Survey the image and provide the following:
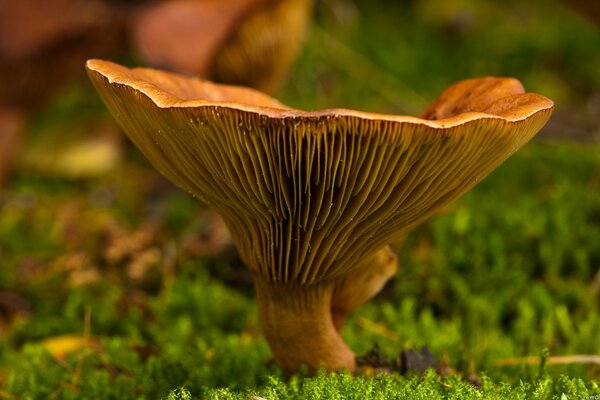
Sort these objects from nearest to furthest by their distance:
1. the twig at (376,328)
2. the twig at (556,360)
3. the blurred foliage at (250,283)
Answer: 1. the blurred foliage at (250,283)
2. the twig at (556,360)
3. the twig at (376,328)

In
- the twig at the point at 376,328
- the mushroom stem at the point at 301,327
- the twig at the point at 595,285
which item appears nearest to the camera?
the mushroom stem at the point at 301,327

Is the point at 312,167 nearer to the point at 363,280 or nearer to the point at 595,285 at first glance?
the point at 363,280

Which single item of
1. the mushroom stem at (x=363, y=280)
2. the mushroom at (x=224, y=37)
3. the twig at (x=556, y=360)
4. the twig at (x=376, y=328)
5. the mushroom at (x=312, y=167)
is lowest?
the twig at (x=556, y=360)

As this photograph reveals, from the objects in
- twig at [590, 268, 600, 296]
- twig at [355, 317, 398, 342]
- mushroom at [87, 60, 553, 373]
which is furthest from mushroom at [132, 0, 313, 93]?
twig at [590, 268, 600, 296]

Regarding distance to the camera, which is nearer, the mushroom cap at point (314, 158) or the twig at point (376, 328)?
the mushroom cap at point (314, 158)

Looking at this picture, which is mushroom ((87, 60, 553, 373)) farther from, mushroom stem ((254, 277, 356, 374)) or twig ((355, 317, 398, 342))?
twig ((355, 317, 398, 342))

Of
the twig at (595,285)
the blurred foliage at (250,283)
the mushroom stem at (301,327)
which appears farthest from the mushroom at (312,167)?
Answer: the twig at (595,285)

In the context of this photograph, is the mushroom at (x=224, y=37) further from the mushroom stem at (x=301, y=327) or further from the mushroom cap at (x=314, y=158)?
the mushroom stem at (x=301, y=327)
